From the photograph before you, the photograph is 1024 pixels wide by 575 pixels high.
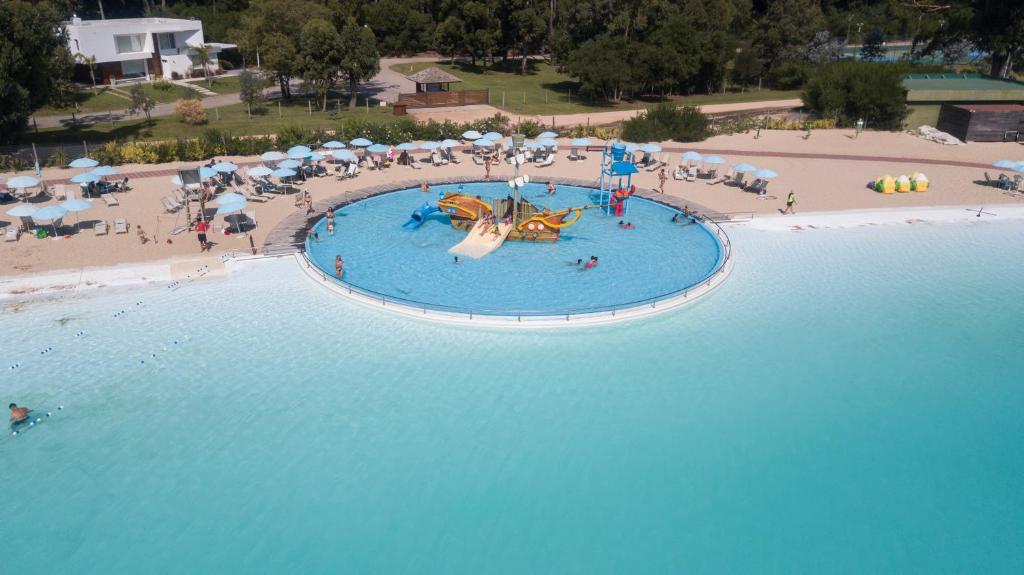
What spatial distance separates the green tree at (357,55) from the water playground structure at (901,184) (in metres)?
38.8

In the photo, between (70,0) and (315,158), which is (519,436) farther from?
(70,0)

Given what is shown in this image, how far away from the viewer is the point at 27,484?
15477mm

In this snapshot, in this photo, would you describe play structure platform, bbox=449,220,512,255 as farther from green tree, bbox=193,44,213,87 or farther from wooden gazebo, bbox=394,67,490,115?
green tree, bbox=193,44,213,87

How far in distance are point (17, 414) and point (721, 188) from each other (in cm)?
3264

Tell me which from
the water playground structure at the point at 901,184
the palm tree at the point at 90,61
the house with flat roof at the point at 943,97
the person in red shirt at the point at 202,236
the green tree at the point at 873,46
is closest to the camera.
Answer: the person in red shirt at the point at 202,236

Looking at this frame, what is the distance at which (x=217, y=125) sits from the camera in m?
49.9

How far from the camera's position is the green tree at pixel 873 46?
266 ft

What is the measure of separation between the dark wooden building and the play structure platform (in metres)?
38.7

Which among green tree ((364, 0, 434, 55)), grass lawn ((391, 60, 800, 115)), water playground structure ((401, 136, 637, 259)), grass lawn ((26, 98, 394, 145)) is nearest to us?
water playground structure ((401, 136, 637, 259))

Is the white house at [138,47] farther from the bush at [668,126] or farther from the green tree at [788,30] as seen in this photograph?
the green tree at [788,30]

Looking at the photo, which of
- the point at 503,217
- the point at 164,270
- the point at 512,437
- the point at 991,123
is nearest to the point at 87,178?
the point at 164,270

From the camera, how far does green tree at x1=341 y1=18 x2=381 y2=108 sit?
175 feet

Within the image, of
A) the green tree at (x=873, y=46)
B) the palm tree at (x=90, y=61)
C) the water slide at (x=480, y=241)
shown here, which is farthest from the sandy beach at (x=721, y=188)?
the green tree at (x=873, y=46)

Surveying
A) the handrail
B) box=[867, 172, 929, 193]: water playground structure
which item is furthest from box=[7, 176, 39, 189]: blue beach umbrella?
box=[867, 172, 929, 193]: water playground structure
